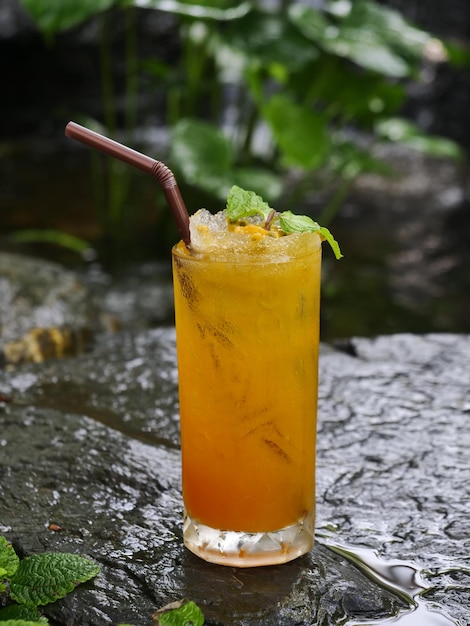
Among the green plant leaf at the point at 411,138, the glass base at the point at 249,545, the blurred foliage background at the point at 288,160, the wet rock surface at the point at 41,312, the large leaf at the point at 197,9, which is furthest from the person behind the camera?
the green plant leaf at the point at 411,138

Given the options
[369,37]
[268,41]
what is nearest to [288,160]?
[268,41]

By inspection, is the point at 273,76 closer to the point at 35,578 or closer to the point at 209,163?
the point at 209,163

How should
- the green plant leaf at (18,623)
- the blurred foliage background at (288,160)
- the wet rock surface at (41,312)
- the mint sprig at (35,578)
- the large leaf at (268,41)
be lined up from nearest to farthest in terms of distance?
1. the green plant leaf at (18,623)
2. the mint sprig at (35,578)
3. the wet rock surface at (41,312)
4. the large leaf at (268,41)
5. the blurred foliage background at (288,160)

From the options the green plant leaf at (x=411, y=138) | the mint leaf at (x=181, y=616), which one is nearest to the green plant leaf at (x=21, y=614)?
the mint leaf at (x=181, y=616)

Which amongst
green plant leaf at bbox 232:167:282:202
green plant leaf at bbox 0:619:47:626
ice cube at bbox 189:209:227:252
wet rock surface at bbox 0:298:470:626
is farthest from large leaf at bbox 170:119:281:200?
green plant leaf at bbox 0:619:47:626

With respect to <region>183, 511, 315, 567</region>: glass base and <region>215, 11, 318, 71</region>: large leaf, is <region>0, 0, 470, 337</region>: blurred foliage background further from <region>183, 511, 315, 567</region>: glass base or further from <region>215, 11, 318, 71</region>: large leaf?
<region>183, 511, 315, 567</region>: glass base

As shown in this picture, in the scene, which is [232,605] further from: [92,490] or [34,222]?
[34,222]

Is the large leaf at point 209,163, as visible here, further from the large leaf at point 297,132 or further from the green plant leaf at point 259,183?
the large leaf at point 297,132

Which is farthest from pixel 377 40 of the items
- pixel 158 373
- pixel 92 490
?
pixel 92 490
